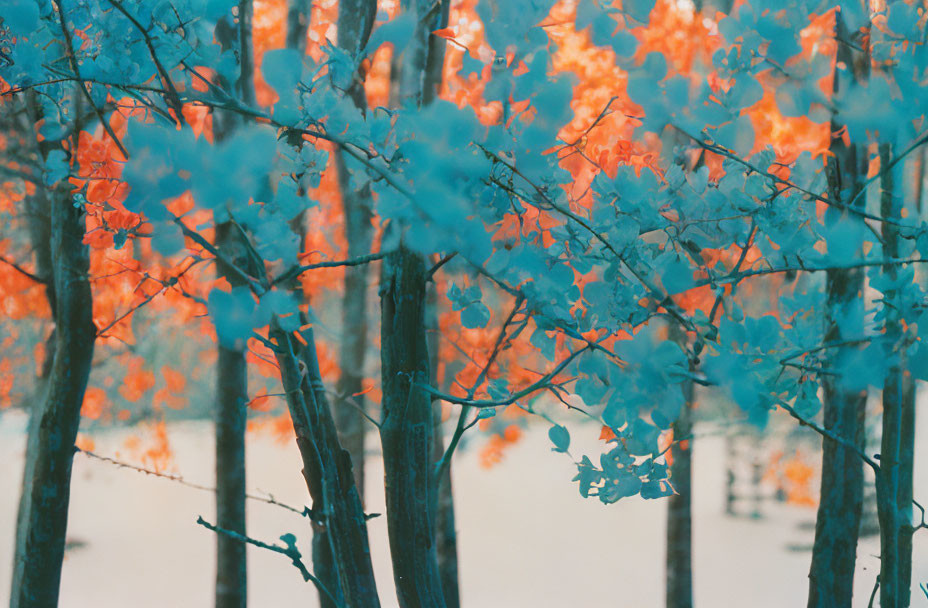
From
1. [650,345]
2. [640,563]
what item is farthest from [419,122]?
[640,563]

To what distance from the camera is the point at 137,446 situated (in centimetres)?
1130

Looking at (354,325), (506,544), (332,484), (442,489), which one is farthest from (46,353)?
(506,544)

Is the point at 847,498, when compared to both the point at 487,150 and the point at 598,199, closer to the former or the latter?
the point at 598,199

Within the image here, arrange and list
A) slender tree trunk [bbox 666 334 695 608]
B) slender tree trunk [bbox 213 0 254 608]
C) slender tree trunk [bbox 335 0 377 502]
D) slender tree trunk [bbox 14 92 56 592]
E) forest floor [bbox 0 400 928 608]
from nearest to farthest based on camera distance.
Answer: slender tree trunk [bbox 14 92 56 592] → slender tree trunk [bbox 213 0 254 608] → slender tree trunk [bbox 666 334 695 608] → slender tree trunk [bbox 335 0 377 502] → forest floor [bbox 0 400 928 608]

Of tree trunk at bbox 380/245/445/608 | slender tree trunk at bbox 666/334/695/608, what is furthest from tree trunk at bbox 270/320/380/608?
slender tree trunk at bbox 666/334/695/608

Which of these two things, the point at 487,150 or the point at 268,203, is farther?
the point at 268,203

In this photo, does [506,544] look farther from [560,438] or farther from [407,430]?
[560,438]

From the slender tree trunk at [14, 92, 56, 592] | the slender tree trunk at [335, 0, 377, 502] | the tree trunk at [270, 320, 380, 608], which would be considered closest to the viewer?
the tree trunk at [270, 320, 380, 608]

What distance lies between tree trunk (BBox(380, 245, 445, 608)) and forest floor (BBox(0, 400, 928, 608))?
20.9 feet

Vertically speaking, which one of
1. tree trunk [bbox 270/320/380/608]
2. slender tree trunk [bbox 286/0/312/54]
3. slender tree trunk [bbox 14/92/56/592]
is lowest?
tree trunk [bbox 270/320/380/608]

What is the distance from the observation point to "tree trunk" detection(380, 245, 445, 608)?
193 centimetres

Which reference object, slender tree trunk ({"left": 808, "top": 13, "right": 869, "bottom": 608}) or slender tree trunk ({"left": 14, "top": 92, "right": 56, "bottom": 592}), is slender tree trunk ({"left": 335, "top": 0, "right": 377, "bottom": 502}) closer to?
slender tree trunk ({"left": 14, "top": 92, "right": 56, "bottom": 592})

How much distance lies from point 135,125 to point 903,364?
1.24 m

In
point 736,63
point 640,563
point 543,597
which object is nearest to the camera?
point 736,63
